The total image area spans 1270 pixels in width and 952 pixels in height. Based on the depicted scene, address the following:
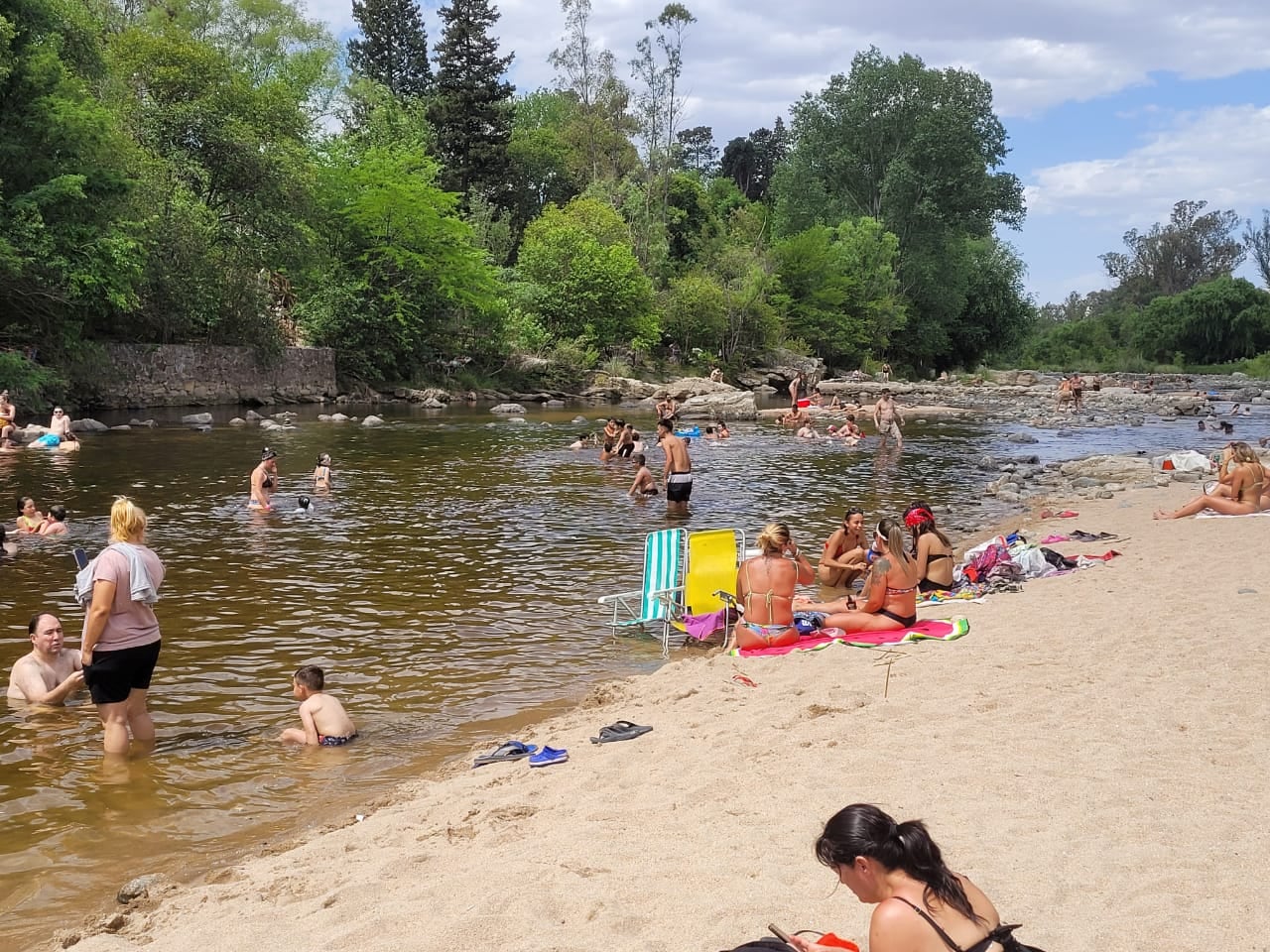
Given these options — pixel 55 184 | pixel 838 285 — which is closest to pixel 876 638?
pixel 55 184

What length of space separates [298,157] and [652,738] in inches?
1344

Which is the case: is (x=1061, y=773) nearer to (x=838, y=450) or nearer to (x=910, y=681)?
(x=910, y=681)

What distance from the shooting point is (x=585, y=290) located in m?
49.5

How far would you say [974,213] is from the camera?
6475cm

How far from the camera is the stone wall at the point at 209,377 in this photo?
3144 cm

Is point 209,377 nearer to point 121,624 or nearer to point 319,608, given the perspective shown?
point 319,608

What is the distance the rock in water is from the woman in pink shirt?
1665mm

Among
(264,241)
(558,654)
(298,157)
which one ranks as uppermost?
(298,157)

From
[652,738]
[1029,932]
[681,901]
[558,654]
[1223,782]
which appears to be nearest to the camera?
[1029,932]

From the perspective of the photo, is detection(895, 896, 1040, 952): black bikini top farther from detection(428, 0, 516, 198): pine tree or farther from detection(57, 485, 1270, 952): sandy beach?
detection(428, 0, 516, 198): pine tree

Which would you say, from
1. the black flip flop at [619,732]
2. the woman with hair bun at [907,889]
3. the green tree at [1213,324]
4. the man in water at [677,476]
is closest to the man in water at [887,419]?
the man in water at [677,476]

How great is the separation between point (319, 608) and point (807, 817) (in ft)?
21.7

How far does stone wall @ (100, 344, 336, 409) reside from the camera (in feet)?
103

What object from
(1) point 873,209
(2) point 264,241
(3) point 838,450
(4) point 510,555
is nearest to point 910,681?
(4) point 510,555
